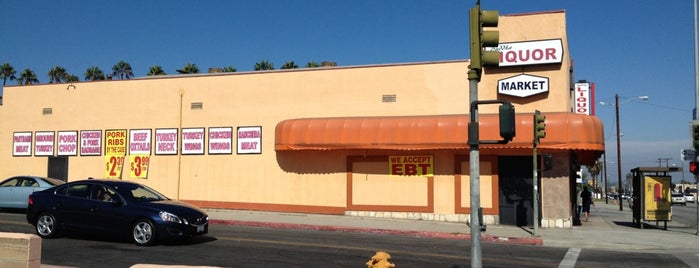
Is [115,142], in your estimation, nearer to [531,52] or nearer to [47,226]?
[47,226]

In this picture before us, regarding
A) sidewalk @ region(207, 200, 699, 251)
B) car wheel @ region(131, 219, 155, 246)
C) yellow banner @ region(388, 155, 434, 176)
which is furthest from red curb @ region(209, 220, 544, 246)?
car wheel @ region(131, 219, 155, 246)

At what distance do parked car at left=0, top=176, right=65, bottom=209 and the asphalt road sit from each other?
4.11 meters

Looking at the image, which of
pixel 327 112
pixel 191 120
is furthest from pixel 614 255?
pixel 191 120

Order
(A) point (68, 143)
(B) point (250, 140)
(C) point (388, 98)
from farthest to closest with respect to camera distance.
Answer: (A) point (68, 143) < (B) point (250, 140) < (C) point (388, 98)

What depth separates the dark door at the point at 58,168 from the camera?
27.3m

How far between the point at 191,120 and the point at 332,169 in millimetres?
6677

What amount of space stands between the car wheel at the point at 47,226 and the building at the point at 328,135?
33.0 feet

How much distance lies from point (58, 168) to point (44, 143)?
4.83 feet

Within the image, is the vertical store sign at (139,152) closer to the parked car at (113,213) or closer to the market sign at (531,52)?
the parked car at (113,213)

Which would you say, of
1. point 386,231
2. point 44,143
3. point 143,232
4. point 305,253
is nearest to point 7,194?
point 44,143

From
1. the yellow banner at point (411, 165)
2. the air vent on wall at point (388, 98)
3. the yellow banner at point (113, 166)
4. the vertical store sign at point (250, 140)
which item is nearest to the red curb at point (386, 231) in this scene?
the yellow banner at point (411, 165)

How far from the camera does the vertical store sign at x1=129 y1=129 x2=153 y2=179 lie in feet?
85.7

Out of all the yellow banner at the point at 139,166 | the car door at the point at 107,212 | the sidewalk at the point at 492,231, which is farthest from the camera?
the yellow banner at the point at 139,166

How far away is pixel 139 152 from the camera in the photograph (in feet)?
86.2
